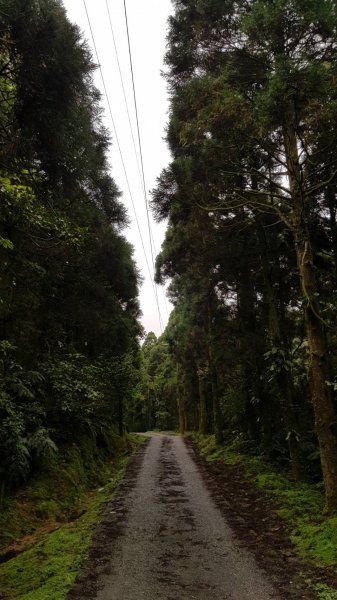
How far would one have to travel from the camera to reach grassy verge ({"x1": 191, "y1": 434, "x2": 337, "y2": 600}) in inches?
215

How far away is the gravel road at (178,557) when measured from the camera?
467 centimetres

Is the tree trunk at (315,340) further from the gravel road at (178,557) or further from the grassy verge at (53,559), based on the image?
the grassy verge at (53,559)

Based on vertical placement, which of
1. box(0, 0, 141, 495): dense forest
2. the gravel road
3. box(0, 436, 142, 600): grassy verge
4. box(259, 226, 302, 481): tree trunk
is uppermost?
box(0, 0, 141, 495): dense forest

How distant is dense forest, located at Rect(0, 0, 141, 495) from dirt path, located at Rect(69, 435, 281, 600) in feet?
7.78

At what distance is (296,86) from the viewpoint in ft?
22.5

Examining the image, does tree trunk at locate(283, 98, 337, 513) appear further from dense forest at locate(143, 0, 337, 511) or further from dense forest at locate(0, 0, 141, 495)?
dense forest at locate(0, 0, 141, 495)

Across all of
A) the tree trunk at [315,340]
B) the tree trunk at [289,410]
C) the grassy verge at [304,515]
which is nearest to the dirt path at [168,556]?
the grassy verge at [304,515]

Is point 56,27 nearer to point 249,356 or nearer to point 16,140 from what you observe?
point 16,140

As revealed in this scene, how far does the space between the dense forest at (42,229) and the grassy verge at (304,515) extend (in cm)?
488

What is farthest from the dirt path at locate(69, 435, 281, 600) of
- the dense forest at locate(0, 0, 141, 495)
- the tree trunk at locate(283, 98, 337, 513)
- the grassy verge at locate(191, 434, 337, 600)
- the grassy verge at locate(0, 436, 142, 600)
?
the dense forest at locate(0, 0, 141, 495)

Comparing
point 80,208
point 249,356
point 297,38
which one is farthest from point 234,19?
point 249,356

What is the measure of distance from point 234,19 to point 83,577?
1015 cm

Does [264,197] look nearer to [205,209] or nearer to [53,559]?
[205,209]

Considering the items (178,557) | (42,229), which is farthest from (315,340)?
(42,229)
